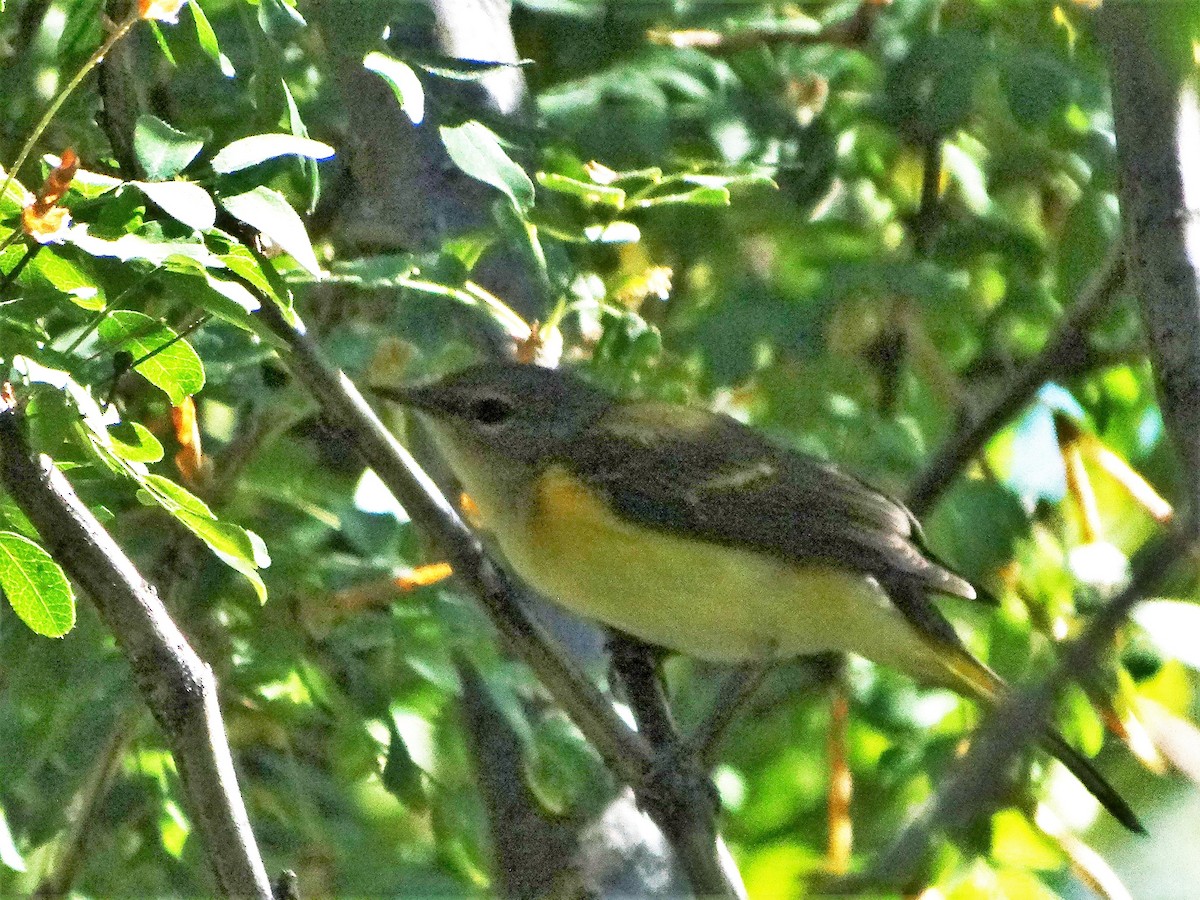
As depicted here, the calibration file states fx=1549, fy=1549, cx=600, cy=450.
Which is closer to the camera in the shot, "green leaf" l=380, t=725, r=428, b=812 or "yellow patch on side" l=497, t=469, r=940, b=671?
"green leaf" l=380, t=725, r=428, b=812

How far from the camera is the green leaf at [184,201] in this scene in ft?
5.16

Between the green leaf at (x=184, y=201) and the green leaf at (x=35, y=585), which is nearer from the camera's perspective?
the green leaf at (x=184, y=201)

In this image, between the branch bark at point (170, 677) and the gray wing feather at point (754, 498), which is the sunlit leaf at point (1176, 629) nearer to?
the gray wing feather at point (754, 498)

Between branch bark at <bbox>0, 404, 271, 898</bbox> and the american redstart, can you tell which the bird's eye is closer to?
the american redstart

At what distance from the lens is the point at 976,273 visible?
12.6 ft

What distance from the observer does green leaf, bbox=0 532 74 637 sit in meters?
1.69

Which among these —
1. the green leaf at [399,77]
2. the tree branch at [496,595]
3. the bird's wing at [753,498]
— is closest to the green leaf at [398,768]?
the tree branch at [496,595]

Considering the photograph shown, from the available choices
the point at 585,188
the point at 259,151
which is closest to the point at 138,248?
the point at 259,151

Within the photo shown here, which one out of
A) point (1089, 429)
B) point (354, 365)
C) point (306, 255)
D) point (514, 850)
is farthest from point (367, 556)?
point (1089, 429)

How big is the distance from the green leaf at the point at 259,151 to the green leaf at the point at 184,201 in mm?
40

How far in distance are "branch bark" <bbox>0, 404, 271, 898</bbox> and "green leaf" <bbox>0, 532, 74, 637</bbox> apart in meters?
0.10

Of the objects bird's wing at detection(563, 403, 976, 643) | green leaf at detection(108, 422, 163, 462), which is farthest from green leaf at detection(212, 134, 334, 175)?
bird's wing at detection(563, 403, 976, 643)

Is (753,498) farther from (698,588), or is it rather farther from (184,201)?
(184,201)

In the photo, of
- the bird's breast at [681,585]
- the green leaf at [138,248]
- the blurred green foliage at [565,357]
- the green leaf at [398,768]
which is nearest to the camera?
the green leaf at [138,248]
